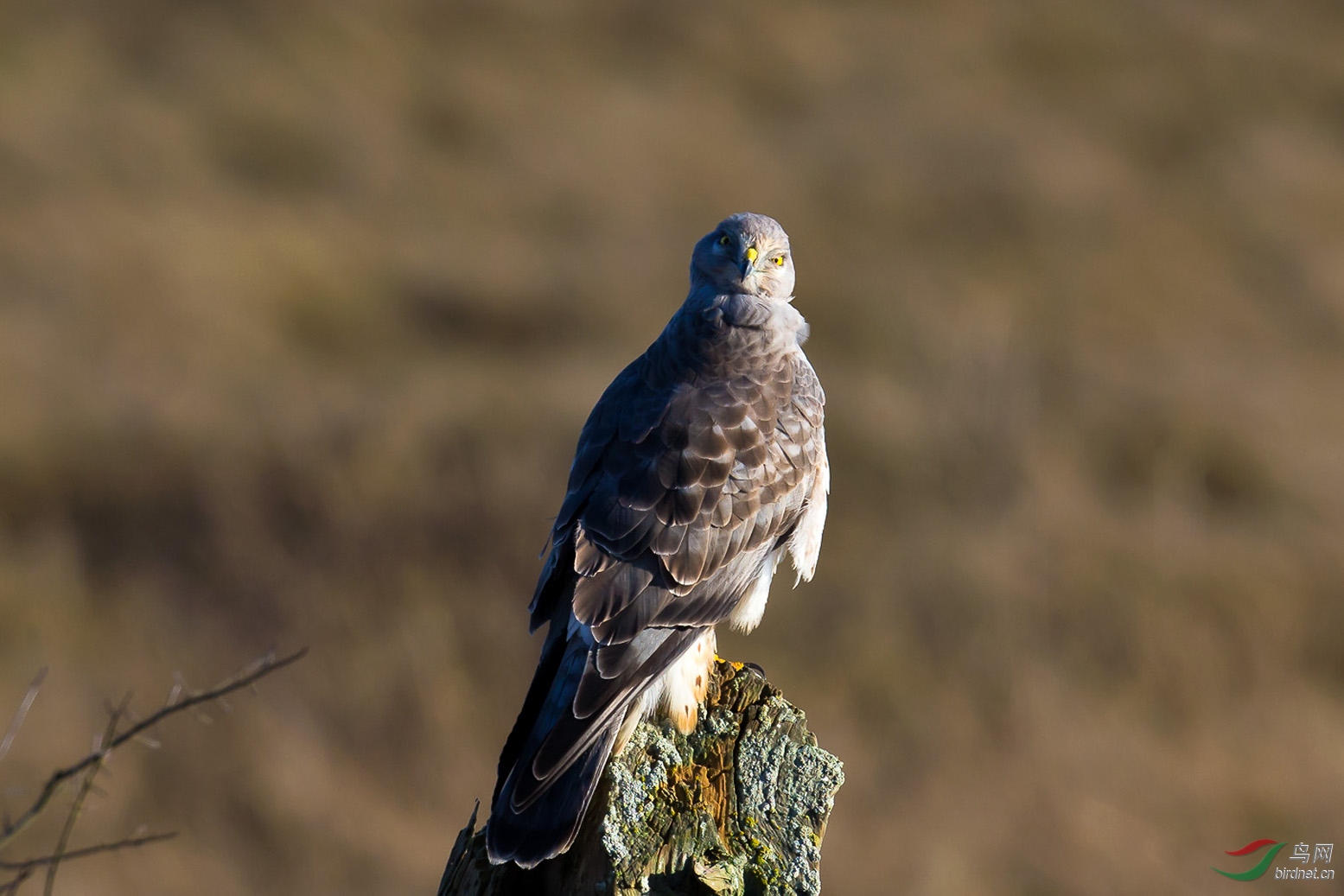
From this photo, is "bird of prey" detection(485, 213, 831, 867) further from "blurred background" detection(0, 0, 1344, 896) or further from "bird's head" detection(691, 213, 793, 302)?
"blurred background" detection(0, 0, 1344, 896)

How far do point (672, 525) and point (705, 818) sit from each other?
3.96 feet

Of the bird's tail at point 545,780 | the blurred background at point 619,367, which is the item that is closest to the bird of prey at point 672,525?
the bird's tail at point 545,780

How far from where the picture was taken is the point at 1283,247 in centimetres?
1334

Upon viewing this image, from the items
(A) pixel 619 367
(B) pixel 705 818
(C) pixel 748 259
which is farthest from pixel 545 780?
(A) pixel 619 367

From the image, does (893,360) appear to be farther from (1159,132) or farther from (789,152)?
(1159,132)

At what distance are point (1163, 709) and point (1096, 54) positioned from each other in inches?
396

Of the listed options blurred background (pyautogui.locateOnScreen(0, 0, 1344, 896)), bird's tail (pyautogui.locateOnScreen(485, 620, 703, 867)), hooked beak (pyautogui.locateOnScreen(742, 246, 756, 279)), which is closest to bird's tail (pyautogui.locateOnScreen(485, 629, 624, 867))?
bird's tail (pyautogui.locateOnScreen(485, 620, 703, 867))

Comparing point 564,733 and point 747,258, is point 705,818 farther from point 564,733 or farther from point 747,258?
point 747,258

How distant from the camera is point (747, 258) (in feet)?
15.3

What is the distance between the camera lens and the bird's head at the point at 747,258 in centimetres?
466

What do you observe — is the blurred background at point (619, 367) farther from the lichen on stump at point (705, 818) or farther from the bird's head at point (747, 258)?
the lichen on stump at point (705, 818)

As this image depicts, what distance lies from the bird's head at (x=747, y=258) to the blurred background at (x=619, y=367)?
151 inches

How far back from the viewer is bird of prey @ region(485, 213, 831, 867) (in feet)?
10.9

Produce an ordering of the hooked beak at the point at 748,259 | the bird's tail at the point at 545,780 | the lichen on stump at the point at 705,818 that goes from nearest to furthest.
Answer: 1. the lichen on stump at the point at 705,818
2. the bird's tail at the point at 545,780
3. the hooked beak at the point at 748,259
